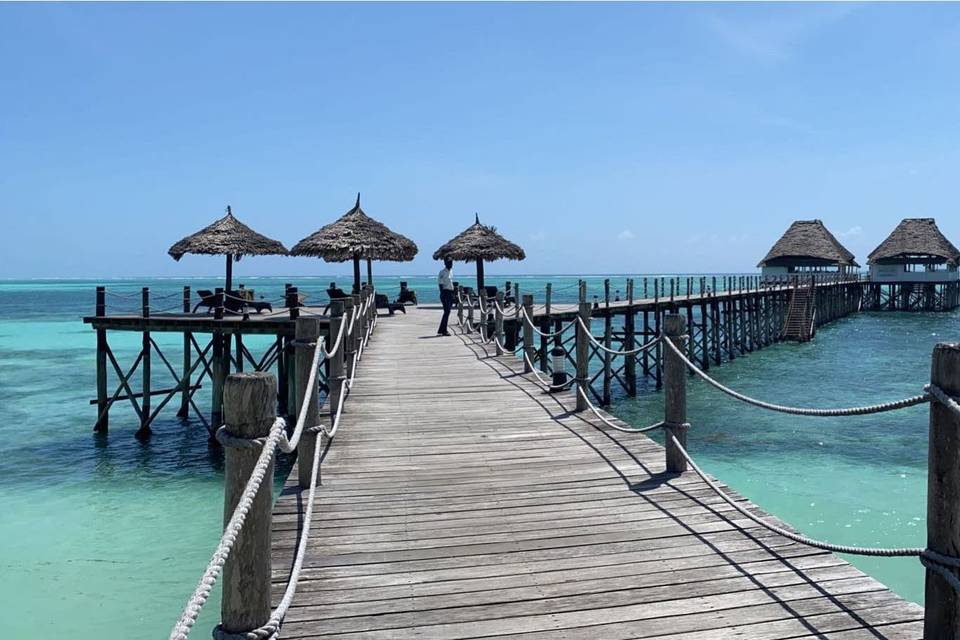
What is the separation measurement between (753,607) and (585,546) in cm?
100

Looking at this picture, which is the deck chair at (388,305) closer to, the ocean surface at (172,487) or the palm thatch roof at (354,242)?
the palm thatch roof at (354,242)

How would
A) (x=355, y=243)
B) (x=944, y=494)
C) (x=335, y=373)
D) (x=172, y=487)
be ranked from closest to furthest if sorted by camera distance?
(x=944, y=494), (x=335, y=373), (x=172, y=487), (x=355, y=243)

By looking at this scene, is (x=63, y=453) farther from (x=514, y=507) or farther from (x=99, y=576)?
(x=514, y=507)

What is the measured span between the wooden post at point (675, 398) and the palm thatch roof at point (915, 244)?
6195 centimetres

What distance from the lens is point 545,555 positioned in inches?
153

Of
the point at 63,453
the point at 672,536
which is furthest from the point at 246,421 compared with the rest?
the point at 63,453

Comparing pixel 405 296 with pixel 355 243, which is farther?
pixel 405 296

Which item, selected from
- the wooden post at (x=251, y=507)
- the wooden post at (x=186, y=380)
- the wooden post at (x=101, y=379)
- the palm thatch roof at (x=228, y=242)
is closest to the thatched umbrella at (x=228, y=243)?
the palm thatch roof at (x=228, y=242)

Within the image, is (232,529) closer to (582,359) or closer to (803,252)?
(582,359)

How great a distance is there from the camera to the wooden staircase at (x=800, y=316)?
39.1 m

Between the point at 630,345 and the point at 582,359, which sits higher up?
the point at 582,359

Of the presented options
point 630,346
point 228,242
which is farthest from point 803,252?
point 228,242

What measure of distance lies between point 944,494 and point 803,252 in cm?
5808

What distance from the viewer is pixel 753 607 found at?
3.23 m
